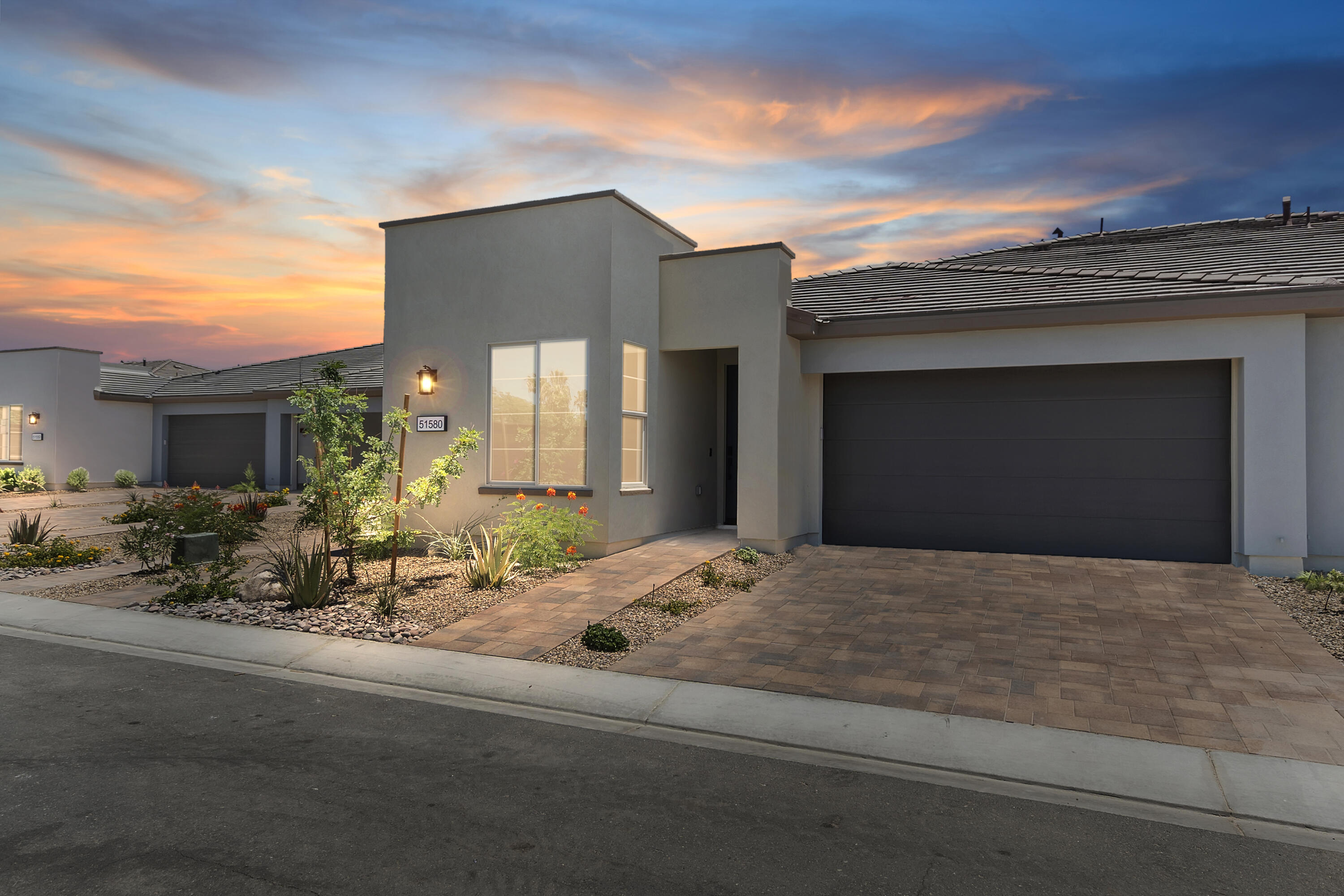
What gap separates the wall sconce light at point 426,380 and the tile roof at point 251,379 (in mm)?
9541

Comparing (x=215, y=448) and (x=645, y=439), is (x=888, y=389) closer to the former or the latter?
(x=645, y=439)

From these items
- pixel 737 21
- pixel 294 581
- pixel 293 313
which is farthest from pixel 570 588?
pixel 293 313

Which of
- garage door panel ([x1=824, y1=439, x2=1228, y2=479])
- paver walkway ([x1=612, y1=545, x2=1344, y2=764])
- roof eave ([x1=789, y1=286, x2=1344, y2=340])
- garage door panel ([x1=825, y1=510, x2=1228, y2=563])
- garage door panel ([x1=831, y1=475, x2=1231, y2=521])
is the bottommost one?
paver walkway ([x1=612, y1=545, x2=1344, y2=764])

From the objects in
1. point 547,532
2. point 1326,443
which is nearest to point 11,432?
point 547,532

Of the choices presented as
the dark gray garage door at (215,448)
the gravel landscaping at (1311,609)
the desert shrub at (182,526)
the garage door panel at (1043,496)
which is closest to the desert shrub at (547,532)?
the desert shrub at (182,526)

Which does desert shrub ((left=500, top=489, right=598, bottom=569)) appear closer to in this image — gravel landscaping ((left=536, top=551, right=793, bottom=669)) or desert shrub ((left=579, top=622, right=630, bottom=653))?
gravel landscaping ((left=536, top=551, right=793, bottom=669))

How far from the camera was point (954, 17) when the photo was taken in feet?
32.4

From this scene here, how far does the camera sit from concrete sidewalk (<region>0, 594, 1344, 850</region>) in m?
4.02

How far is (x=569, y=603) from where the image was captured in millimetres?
8328

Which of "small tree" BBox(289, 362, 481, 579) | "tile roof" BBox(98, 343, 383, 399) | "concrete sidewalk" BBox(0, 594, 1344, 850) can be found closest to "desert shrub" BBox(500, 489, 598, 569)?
"small tree" BBox(289, 362, 481, 579)

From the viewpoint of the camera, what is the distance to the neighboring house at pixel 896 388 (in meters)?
9.58

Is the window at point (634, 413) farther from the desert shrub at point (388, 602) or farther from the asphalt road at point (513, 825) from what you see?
the asphalt road at point (513, 825)

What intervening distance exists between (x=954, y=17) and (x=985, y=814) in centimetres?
981

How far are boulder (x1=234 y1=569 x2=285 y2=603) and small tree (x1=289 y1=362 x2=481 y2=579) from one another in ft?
2.50
